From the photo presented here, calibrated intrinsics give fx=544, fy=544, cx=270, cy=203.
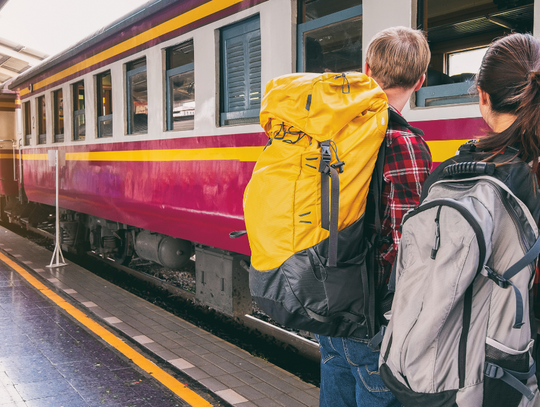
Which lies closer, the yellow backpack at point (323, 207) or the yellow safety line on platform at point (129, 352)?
the yellow backpack at point (323, 207)

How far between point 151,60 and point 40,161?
17.0 feet

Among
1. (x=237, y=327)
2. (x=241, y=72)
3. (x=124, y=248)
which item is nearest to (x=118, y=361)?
(x=237, y=327)

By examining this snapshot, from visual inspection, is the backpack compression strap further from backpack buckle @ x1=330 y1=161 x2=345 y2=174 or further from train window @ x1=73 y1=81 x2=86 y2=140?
train window @ x1=73 y1=81 x2=86 y2=140

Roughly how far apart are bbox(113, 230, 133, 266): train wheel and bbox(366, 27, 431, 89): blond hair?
262 inches

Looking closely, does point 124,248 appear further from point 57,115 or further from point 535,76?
point 535,76

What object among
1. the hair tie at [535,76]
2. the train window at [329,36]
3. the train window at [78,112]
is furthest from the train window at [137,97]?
the hair tie at [535,76]

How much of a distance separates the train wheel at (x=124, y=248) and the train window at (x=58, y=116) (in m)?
2.20

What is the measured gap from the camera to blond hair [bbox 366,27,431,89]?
170cm

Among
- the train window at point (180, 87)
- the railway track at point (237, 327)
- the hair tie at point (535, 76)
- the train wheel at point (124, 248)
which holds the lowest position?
the railway track at point (237, 327)

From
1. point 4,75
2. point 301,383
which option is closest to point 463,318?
point 301,383

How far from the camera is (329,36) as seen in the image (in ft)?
12.8

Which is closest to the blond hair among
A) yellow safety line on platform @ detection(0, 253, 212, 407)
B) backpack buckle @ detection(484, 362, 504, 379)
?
backpack buckle @ detection(484, 362, 504, 379)

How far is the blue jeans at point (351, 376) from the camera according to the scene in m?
1.62

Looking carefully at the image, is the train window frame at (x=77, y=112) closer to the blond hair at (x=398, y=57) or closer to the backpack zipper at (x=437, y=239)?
the blond hair at (x=398, y=57)
